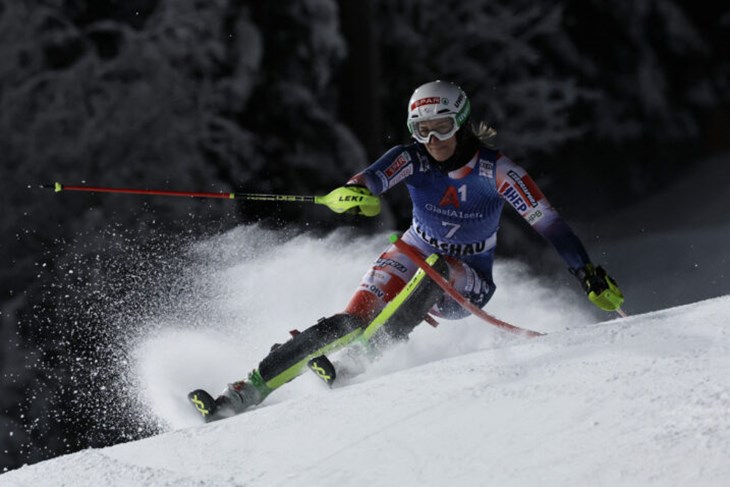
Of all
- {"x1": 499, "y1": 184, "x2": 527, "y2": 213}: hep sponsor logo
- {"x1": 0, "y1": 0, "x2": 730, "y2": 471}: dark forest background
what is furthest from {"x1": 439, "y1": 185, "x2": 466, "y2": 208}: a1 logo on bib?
{"x1": 0, "y1": 0, "x2": 730, "y2": 471}: dark forest background

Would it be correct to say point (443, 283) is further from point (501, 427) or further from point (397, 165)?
point (501, 427)

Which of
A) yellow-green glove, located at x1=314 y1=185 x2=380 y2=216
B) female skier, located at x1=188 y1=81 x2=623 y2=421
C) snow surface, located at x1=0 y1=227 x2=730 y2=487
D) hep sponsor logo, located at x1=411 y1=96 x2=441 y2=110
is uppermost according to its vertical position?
hep sponsor logo, located at x1=411 y1=96 x2=441 y2=110

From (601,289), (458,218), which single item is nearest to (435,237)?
(458,218)

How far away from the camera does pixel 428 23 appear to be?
12.6 m

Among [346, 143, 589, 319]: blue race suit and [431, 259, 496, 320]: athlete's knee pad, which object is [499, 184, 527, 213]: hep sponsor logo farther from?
[431, 259, 496, 320]: athlete's knee pad

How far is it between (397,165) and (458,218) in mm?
421

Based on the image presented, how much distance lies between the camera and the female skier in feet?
16.8

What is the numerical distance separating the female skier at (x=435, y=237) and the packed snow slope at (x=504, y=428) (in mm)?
706

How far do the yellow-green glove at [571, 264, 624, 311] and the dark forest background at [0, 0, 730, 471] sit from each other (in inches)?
125

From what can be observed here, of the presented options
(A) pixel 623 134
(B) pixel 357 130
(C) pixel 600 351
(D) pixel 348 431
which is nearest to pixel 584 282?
(C) pixel 600 351

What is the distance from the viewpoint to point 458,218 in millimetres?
5629

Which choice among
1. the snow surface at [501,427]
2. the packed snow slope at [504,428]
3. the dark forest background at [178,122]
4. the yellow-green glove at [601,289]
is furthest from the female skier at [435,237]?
the dark forest background at [178,122]

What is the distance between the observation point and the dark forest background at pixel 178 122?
9.17 meters

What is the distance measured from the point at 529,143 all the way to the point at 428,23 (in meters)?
1.74
